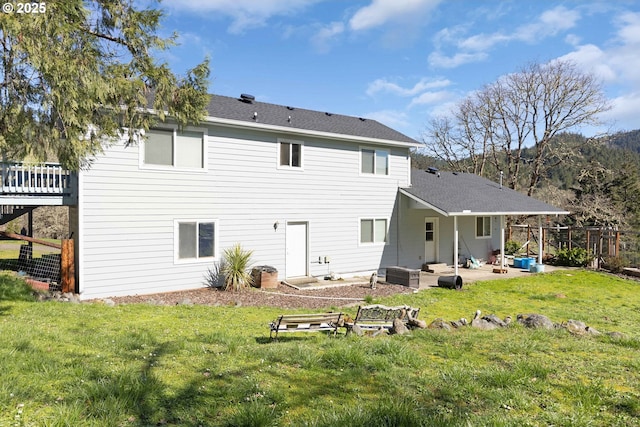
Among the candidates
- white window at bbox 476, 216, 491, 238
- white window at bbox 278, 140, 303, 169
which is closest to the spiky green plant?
white window at bbox 278, 140, 303, 169

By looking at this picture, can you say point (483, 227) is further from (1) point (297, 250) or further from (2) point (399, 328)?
(2) point (399, 328)

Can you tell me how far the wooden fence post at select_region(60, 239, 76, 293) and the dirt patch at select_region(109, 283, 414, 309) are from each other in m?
1.25

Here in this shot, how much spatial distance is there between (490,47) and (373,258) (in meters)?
9.81

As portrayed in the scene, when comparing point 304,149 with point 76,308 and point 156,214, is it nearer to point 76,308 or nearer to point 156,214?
point 156,214

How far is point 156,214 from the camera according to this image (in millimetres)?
11719

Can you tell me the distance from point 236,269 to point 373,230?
6.49 meters

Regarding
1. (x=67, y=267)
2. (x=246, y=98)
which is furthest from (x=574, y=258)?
(x=67, y=267)

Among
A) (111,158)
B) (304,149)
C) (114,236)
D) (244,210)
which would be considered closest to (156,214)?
(114,236)

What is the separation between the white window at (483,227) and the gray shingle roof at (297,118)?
21.9 ft

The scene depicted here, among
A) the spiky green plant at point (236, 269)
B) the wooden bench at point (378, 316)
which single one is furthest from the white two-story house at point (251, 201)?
the wooden bench at point (378, 316)

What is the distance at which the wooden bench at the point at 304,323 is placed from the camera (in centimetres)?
691

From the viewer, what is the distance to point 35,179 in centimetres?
1033

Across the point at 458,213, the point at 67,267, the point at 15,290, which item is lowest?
the point at 15,290

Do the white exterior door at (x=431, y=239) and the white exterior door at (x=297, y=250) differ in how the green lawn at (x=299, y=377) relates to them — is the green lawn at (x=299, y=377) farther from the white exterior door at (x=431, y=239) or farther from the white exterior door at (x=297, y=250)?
the white exterior door at (x=431, y=239)
